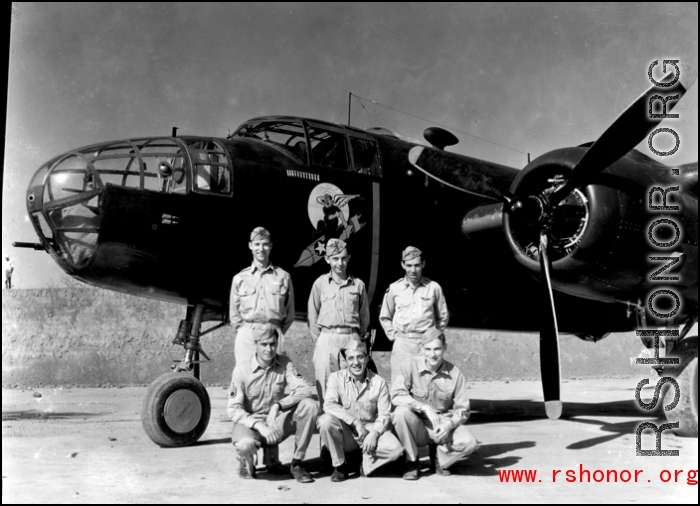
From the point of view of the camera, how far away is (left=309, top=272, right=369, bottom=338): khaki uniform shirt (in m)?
6.98

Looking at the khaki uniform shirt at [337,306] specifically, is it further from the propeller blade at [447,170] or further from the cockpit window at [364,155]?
the propeller blade at [447,170]

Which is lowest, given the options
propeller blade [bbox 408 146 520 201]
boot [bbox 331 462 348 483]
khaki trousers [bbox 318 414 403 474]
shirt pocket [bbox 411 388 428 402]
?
boot [bbox 331 462 348 483]

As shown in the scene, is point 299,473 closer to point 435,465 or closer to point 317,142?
point 435,465

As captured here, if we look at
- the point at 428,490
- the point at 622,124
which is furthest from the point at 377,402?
the point at 622,124

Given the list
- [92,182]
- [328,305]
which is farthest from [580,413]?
[92,182]

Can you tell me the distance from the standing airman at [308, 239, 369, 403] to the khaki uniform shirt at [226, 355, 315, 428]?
1.84 ft

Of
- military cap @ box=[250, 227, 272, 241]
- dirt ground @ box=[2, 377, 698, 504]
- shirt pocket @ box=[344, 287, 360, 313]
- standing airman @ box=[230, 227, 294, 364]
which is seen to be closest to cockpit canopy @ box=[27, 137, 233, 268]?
military cap @ box=[250, 227, 272, 241]

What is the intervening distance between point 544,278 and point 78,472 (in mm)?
5173

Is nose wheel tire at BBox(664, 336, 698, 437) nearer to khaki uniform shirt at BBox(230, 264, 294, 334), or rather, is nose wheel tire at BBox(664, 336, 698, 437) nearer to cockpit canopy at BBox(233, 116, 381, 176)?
cockpit canopy at BBox(233, 116, 381, 176)

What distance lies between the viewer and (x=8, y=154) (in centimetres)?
602

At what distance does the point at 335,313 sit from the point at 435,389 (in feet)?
4.28

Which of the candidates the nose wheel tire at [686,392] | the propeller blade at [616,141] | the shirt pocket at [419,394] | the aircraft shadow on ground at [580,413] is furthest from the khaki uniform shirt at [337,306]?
the nose wheel tire at [686,392]

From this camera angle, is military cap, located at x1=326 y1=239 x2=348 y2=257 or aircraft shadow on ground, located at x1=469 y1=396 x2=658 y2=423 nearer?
military cap, located at x1=326 y1=239 x2=348 y2=257

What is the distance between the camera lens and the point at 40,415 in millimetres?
11961
